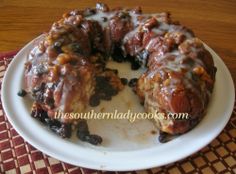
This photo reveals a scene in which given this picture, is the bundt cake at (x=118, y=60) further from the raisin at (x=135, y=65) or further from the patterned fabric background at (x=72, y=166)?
the patterned fabric background at (x=72, y=166)

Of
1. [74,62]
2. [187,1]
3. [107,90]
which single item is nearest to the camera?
[74,62]

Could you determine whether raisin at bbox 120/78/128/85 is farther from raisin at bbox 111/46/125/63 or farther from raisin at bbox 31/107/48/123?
raisin at bbox 31/107/48/123

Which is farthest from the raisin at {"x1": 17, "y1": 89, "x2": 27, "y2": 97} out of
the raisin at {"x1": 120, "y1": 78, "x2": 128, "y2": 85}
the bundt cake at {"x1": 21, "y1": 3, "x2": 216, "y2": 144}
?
the raisin at {"x1": 120, "y1": 78, "x2": 128, "y2": 85}

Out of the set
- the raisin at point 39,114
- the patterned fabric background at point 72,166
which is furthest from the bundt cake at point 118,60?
the patterned fabric background at point 72,166

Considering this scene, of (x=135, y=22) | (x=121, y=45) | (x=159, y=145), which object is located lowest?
(x=159, y=145)

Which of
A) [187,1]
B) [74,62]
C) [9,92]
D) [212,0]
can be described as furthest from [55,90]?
[212,0]

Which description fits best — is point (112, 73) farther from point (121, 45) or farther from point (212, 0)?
point (212, 0)
